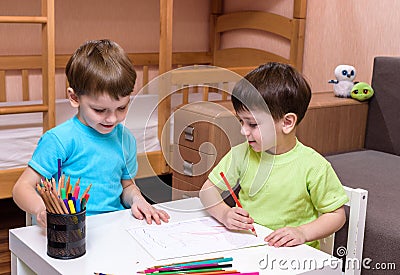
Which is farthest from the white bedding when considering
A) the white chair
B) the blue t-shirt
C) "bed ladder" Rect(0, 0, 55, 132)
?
the white chair

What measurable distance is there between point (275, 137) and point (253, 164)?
0.28 ft

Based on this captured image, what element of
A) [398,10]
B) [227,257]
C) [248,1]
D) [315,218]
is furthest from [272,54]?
[227,257]

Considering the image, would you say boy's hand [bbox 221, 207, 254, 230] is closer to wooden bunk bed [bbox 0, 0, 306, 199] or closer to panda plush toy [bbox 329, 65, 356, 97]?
wooden bunk bed [bbox 0, 0, 306, 199]

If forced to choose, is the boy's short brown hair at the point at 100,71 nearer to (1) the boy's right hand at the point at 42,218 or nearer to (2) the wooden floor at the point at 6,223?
(1) the boy's right hand at the point at 42,218

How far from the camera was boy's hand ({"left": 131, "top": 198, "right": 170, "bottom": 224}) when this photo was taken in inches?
49.2

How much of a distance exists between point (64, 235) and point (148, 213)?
0.88 ft

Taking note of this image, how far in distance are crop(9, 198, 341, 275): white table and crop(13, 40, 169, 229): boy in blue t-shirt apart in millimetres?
80

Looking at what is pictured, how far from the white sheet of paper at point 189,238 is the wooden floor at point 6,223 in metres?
1.05

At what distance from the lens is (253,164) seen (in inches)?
53.9

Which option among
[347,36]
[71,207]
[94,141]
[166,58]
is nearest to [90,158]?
[94,141]

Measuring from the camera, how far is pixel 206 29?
3.59 meters

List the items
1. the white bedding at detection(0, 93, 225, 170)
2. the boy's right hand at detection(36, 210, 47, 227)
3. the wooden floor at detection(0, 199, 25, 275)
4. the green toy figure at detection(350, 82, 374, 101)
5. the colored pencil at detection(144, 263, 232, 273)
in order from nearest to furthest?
the colored pencil at detection(144, 263, 232, 273), the boy's right hand at detection(36, 210, 47, 227), the wooden floor at detection(0, 199, 25, 275), the white bedding at detection(0, 93, 225, 170), the green toy figure at detection(350, 82, 374, 101)

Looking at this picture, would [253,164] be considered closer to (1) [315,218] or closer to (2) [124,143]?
(1) [315,218]

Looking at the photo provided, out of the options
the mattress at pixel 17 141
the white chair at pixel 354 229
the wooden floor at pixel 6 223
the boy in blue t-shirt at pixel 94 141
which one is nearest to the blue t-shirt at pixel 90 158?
the boy in blue t-shirt at pixel 94 141
